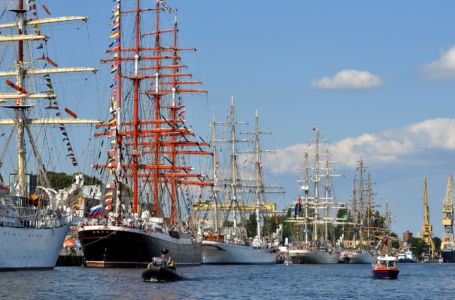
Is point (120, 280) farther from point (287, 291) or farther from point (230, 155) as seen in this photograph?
point (230, 155)

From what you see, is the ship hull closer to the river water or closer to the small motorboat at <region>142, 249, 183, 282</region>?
the river water

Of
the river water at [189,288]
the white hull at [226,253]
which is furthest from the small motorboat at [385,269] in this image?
the white hull at [226,253]

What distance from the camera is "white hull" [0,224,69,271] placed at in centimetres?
8306

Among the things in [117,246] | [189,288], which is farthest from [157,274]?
[117,246]

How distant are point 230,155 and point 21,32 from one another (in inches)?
2899

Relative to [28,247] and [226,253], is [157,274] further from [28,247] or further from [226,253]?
[226,253]

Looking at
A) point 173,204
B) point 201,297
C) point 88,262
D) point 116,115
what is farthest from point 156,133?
point 201,297

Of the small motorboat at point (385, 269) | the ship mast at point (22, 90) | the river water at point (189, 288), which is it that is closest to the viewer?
the river water at point (189, 288)

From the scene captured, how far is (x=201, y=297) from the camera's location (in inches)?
2749

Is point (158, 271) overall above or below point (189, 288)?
above

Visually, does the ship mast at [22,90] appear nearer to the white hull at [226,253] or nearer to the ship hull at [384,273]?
the ship hull at [384,273]

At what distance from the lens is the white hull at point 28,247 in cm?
8306

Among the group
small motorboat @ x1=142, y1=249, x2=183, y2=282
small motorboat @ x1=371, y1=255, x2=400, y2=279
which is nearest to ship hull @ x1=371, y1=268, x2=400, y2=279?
small motorboat @ x1=371, y1=255, x2=400, y2=279

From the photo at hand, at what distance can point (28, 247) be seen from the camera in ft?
289
